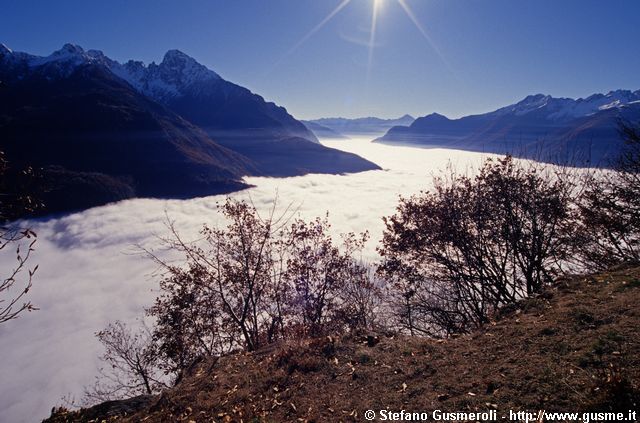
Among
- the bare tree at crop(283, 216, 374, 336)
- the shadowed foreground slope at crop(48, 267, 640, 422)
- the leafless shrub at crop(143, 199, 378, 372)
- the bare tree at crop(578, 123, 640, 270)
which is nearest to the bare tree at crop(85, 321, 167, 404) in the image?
the leafless shrub at crop(143, 199, 378, 372)

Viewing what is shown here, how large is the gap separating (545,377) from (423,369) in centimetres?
357

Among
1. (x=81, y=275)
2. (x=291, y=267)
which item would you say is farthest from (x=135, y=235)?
(x=291, y=267)

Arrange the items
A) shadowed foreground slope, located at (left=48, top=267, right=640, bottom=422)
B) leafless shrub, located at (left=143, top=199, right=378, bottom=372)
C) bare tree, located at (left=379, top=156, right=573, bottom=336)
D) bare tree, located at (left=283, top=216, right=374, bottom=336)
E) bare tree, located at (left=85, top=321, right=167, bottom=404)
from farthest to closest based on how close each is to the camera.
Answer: bare tree, located at (left=85, top=321, right=167, bottom=404)
bare tree, located at (left=283, top=216, right=374, bottom=336)
leafless shrub, located at (left=143, top=199, right=378, bottom=372)
bare tree, located at (left=379, top=156, right=573, bottom=336)
shadowed foreground slope, located at (left=48, top=267, right=640, bottom=422)

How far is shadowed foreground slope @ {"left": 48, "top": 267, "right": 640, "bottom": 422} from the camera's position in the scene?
7796mm

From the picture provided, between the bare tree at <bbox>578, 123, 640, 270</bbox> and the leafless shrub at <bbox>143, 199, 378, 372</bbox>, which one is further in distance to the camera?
the leafless shrub at <bbox>143, 199, 378, 372</bbox>

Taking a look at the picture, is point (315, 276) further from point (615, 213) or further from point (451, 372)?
point (615, 213)

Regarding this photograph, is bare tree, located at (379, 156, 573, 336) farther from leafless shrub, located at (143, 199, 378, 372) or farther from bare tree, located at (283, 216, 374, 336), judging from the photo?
leafless shrub, located at (143, 199, 378, 372)

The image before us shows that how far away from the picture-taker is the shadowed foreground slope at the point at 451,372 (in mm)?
7796

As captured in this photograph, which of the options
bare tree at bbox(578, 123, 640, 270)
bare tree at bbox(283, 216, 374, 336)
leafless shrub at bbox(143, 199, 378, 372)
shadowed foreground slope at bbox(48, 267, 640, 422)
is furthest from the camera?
bare tree at bbox(283, 216, 374, 336)

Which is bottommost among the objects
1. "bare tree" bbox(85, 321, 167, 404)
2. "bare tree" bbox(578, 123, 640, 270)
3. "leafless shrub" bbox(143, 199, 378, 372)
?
"bare tree" bbox(85, 321, 167, 404)

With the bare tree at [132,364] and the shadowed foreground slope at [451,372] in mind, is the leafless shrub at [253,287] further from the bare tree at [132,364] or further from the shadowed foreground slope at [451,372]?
the shadowed foreground slope at [451,372]

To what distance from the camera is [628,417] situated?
19.6 feet

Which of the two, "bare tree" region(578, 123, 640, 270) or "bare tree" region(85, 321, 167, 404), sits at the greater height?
"bare tree" region(578, 123, 640, 270)

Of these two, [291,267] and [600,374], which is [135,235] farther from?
[600,374]
